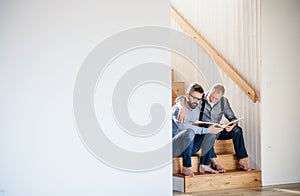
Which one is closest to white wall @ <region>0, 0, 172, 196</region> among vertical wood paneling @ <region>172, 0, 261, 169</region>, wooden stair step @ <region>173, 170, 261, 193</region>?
wooden stair step @ <region>173, 170, 261, 193</region>

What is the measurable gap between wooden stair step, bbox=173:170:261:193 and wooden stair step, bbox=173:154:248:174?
4.5 inches

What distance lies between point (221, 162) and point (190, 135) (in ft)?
1.97

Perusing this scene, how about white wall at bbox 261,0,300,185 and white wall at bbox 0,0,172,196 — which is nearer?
white wall at bbox 0,0,172,196

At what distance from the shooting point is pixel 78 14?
4.45m

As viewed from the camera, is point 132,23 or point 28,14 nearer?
point 28,14

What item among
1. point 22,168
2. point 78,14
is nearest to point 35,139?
point 22,168

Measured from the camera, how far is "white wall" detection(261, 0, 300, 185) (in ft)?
19.2

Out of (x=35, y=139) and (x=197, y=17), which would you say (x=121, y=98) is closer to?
(x=35, y=139)

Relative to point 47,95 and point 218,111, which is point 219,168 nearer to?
point 218,111

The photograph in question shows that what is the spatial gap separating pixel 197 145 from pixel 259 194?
2.77 feet

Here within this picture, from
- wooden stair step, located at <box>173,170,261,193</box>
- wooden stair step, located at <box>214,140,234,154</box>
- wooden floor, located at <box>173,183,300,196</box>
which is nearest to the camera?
wooden floor, located at <box>173,183,300,196</box>

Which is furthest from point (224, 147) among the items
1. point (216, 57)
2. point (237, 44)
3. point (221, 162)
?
point (237, 44)

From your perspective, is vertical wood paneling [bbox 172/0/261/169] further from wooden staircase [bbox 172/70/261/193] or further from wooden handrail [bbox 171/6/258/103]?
wooden staircase [bbox 172/70/261/193]

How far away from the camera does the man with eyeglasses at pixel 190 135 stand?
5.46 m
